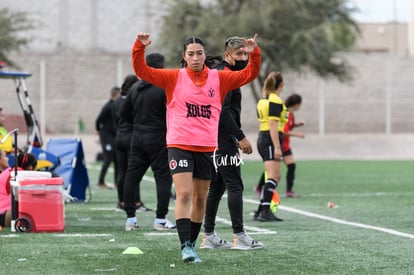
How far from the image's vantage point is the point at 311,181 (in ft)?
74.5

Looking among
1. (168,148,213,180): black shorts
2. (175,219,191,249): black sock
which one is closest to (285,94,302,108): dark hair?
(168,148,213,180): black shorts

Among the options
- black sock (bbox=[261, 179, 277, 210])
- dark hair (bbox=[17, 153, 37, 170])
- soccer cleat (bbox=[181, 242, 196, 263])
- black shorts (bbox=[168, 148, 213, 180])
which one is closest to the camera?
soccer cleat (bbox=[181, 242, 196, 263])

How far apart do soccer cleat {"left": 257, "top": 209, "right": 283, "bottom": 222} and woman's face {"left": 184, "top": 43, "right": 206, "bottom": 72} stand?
4.54 metres

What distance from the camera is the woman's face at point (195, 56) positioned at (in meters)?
8.88

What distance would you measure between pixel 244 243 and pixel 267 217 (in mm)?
3196

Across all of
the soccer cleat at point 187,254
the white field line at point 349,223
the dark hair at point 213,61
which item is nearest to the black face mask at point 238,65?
the dark hair at point 213,61

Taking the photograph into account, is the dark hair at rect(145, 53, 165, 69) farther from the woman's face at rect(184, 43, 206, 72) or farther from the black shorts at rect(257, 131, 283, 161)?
the woman's face at rect(184, 43, 206, 72)

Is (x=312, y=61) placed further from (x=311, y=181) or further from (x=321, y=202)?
(x=321, y=202)

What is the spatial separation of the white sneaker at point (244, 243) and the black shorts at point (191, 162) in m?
1.05

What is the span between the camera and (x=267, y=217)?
43.2 feet

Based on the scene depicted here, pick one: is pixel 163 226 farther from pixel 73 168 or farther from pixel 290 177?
pixel 290 177

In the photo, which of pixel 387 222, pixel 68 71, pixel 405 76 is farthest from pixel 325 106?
pixel 387 222

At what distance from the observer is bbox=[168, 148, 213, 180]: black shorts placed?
8.89 meters

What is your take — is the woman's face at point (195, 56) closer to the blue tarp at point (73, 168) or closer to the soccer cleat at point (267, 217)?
the soccer cleat at point (267, 217)
